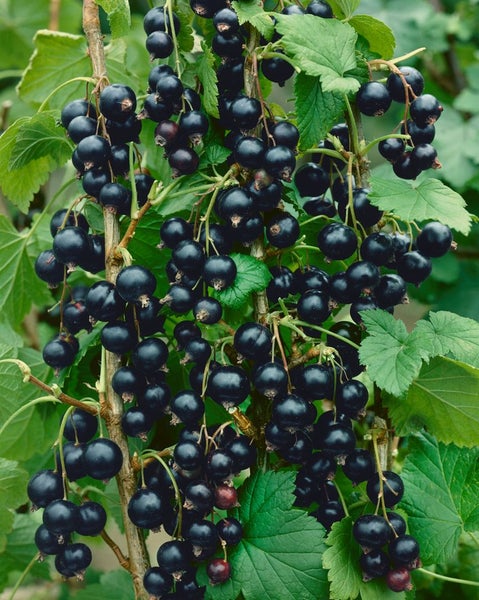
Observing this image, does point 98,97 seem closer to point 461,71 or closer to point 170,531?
point 170,531

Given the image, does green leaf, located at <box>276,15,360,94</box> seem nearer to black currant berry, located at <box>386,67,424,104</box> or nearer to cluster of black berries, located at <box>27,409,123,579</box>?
black currant berry, located at <box>386,67,424,104</box>

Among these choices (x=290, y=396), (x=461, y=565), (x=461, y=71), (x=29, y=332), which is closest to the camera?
(x=290, y=396)

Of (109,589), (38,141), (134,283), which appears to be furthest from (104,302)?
(109,589)

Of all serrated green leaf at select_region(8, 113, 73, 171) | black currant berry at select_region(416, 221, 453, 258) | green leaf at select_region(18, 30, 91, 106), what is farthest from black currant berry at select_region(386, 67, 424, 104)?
green leaf at select_region(18, 30, 91, 106)

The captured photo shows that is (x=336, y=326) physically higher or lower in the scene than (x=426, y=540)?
higher

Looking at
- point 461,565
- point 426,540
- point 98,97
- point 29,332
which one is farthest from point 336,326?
point 29,332

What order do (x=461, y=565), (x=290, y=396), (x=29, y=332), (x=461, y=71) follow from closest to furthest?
1. (x=290, y=396)
2. (x=461, y=565)
3. (x=29, y=332)
4. (x=461, y=71)
